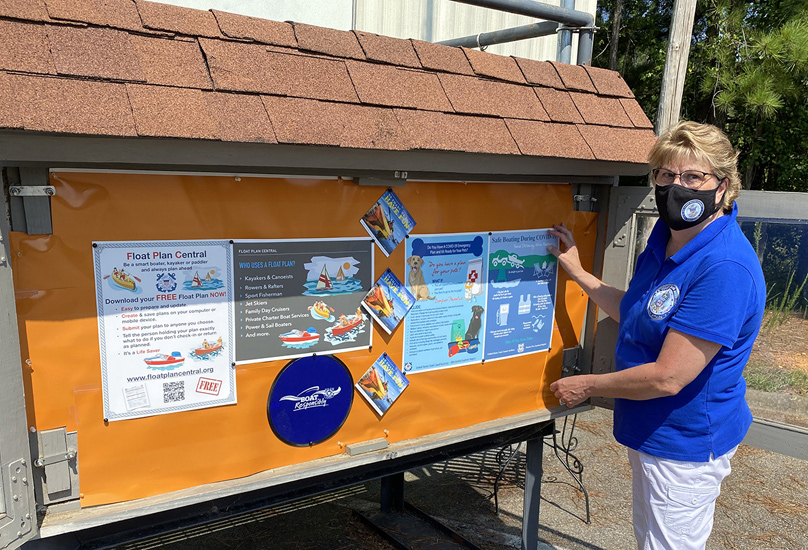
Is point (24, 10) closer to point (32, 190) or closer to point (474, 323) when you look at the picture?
point (32, 190)

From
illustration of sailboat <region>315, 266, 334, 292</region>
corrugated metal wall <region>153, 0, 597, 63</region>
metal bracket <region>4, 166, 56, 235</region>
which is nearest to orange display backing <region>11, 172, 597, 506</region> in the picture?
metal bracket <region>4, 166, 56, 235</region>

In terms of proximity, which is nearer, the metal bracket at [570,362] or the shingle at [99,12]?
the shingle at [99,12]

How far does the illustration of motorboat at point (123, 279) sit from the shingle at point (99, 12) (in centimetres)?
68

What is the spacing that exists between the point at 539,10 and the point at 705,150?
1056 millimetres

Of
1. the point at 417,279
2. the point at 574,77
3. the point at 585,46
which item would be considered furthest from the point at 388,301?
the point at 585,46

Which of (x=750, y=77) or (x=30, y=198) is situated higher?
(x=750, y=77)

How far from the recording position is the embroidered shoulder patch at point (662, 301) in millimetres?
2139

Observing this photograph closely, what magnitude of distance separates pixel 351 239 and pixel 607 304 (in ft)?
4.21

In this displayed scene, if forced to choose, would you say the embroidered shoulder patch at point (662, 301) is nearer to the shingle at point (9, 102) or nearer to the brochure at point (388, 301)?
the brochure at point (388, 301)

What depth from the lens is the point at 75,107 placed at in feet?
4.84

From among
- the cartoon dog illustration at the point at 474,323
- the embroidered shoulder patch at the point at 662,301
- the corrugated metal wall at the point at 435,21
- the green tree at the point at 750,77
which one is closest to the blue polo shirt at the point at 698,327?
the embroidered shoulder patch at the point at 662,301

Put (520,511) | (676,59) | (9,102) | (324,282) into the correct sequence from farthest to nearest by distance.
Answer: (676,59) < (520,511) < (324,282) < (9,102)

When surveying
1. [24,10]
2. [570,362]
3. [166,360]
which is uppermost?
[24,10]

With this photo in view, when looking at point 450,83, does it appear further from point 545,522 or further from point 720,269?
point 545,522
